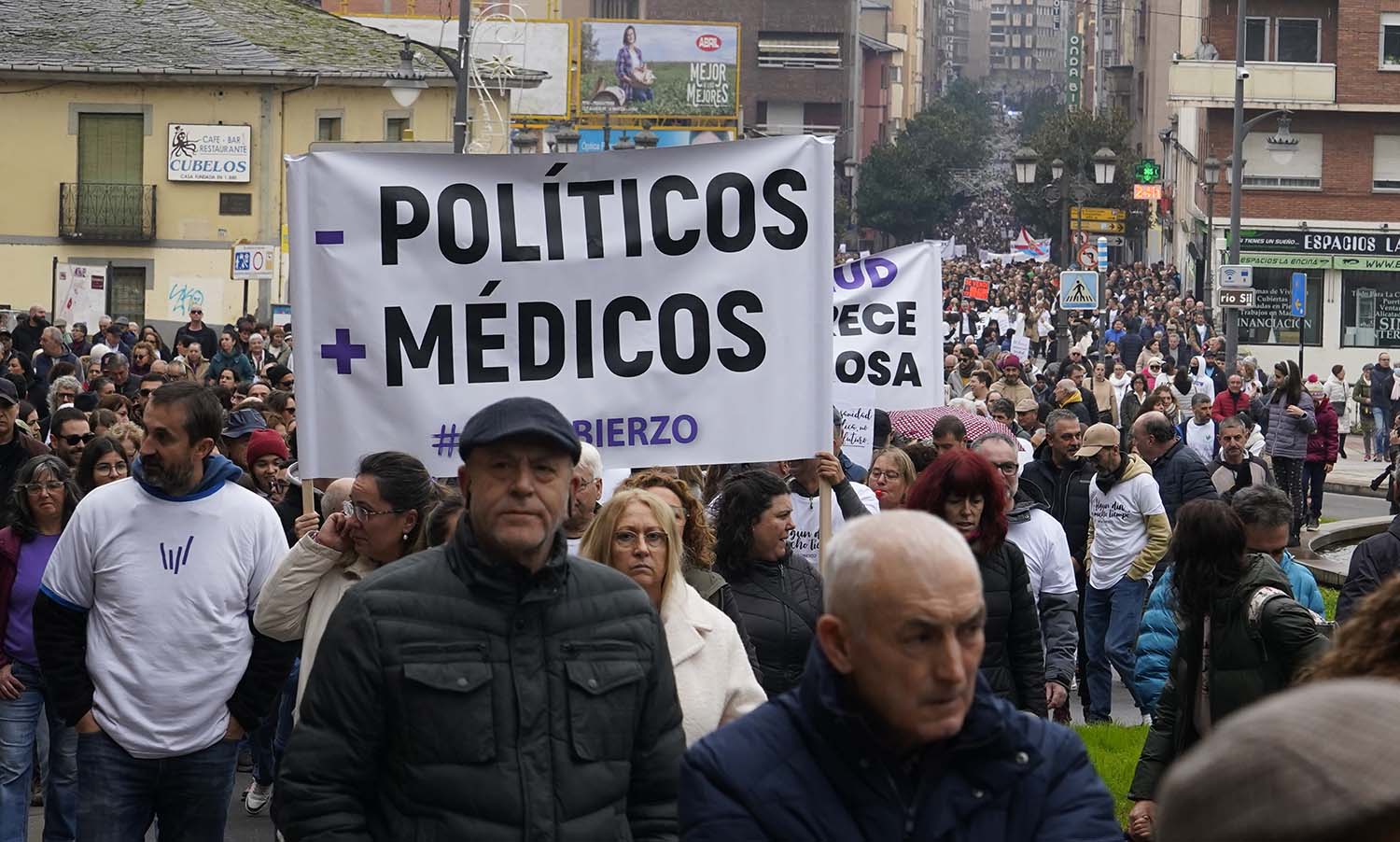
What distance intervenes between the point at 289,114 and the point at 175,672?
110 ft

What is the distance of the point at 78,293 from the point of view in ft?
98.9

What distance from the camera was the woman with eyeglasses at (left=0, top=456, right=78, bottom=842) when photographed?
7.26m

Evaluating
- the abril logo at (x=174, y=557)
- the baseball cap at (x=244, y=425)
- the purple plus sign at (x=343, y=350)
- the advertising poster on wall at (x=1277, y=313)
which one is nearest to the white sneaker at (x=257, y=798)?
the baseball cap at (x=244, y=425)

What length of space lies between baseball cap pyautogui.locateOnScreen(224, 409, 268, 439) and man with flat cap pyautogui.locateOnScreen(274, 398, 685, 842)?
6.35 metres

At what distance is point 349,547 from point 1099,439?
6.23 meters

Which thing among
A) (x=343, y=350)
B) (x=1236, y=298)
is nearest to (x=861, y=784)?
(x=343, y=350)

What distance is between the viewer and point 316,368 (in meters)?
6.36

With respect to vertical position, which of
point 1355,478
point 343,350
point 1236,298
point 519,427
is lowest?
point 1355,478

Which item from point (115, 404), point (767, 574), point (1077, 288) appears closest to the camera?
point (767, 574)

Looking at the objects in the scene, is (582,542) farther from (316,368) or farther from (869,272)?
(869,272)

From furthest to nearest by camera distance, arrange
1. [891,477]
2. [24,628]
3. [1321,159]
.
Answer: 1. [1321,159]
2. [891,477]
3. [24,628]

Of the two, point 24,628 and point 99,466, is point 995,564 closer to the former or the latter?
point 24,628

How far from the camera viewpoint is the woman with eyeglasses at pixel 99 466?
8.37m

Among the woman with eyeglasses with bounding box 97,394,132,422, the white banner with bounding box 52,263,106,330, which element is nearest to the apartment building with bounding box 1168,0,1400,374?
the white banner with bounding box 52,263,106,330
